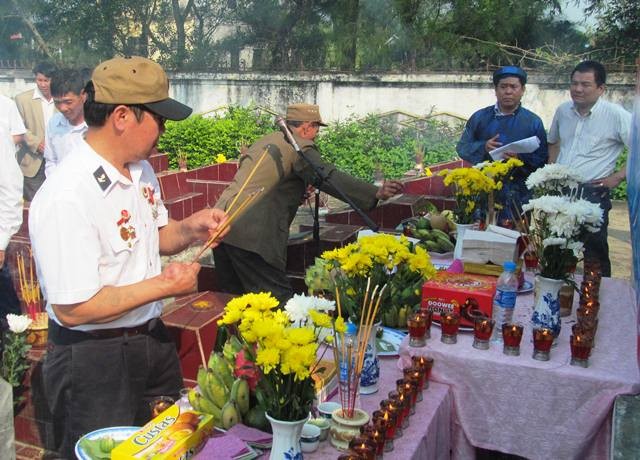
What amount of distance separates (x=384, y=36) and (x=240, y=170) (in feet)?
39.3

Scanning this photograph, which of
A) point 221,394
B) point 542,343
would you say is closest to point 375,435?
point 221,394

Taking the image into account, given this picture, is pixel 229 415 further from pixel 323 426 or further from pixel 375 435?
pixel 375 435

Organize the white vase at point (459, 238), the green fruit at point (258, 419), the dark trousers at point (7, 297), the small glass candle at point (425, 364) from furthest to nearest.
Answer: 1. the dark trousers at point (7, 297)
2. the white vase at point (459, 238)
3. the small glass candle at point (425, 364)
4. the green fruit at point (258, 419)

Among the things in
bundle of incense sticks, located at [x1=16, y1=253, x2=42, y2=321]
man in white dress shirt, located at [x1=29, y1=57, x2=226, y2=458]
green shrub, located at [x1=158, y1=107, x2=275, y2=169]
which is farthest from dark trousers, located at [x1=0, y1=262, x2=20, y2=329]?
green shrub, located at [x1=158, y1=107, x2=275, y2=169]

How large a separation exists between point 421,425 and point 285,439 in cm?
55

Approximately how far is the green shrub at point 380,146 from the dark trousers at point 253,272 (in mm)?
7174

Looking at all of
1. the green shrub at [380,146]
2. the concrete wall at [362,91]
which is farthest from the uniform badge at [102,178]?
the concrete wall at [362,91]

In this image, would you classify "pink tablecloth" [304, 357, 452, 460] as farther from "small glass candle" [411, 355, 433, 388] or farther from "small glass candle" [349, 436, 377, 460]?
"small glass candle" [349, 436, 377, 460]

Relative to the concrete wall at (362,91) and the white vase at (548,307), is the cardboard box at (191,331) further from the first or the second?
the concrete wall at (362,91)

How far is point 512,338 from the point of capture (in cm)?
224

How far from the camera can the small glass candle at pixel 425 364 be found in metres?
2.09

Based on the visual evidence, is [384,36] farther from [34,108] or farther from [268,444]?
[268,444]

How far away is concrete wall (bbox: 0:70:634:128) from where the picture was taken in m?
12.1

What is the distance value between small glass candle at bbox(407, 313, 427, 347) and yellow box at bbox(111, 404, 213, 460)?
86 centimetres
